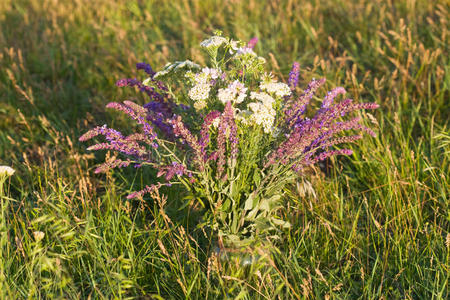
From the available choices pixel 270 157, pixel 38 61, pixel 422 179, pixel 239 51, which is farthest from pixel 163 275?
pixel 38 61

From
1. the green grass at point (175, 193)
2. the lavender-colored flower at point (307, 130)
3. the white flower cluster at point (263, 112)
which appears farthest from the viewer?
the green grass at point (175, 193)

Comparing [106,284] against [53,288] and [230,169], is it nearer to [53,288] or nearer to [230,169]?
[53,288]

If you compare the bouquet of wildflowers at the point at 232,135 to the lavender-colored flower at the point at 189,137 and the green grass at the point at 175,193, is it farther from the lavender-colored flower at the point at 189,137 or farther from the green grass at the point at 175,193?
the green grass at the point at 175,193

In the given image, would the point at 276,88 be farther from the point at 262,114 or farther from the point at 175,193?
the point at 175,193

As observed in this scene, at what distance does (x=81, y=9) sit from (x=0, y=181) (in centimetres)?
415

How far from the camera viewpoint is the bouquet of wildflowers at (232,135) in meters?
1.90

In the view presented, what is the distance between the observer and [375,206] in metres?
2.52

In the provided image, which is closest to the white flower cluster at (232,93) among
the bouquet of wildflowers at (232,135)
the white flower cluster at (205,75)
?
the bouquet of wildflowers at (232,135)

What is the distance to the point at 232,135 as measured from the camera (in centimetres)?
194

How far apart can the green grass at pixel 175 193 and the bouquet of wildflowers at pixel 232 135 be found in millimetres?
229

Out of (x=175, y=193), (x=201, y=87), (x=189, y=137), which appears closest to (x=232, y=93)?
(x=201, y=87)

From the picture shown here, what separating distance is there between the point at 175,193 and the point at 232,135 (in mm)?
826

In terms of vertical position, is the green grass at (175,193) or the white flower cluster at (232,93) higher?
the white flower cluster at (232,93)

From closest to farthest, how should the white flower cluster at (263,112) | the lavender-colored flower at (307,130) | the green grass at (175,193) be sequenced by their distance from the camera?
the white flower cluster at (263,112), the lavender-colored flower at (307,130), the green grass at (175,193)
